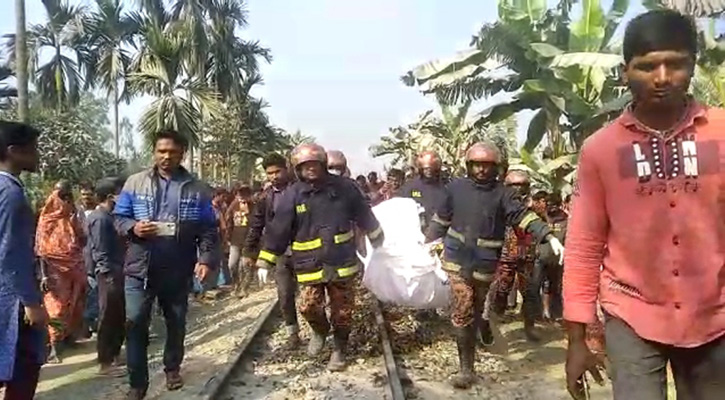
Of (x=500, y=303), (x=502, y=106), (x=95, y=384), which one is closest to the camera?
(x=95, y=384)

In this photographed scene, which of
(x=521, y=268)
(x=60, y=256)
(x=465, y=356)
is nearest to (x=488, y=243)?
(x=465, y=356)

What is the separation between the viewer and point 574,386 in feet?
10.6

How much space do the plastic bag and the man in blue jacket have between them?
2596 mm

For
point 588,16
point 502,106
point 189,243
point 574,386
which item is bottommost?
point 574,386

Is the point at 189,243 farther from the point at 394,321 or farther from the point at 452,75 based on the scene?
the point at 452,75

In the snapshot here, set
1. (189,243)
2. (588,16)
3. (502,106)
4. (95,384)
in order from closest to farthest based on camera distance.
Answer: (189,243) < (95,384) < (588,16) < (502,106)

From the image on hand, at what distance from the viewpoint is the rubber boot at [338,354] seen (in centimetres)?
797

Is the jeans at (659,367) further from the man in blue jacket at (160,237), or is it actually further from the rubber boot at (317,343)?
the rubber boot at (317,343)

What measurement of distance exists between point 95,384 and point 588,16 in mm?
8288

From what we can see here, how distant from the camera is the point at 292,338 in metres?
9.26

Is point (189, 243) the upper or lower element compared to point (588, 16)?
lower

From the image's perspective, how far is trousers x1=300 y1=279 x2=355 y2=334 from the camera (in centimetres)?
788

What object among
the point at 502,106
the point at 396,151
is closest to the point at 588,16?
the point at 502,106

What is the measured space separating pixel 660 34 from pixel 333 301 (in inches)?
210
